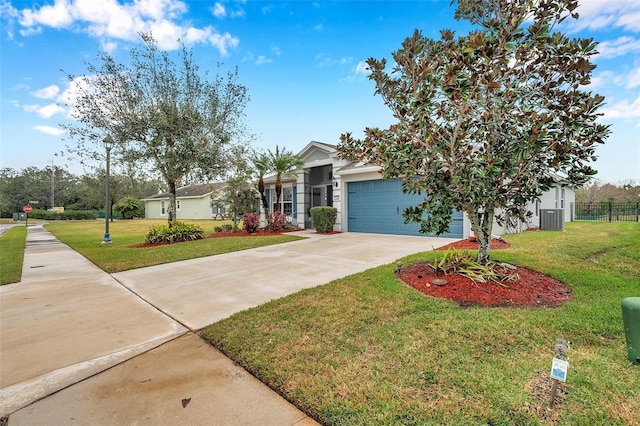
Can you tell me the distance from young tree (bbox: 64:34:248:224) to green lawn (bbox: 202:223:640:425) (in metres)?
9.92

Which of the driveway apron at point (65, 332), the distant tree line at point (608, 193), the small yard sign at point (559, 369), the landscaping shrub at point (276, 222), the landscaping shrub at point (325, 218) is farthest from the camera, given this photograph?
the distant tree line at point (608, 193)

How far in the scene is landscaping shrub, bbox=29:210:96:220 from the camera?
128 ft

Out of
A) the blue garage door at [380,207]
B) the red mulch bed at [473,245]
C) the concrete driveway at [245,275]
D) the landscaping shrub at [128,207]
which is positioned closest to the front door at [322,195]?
the blue garage door at [380,207]

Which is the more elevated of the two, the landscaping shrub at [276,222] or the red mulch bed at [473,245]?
the landscaping shrub at [276,222]

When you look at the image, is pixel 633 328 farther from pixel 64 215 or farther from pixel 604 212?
pixel 64 215

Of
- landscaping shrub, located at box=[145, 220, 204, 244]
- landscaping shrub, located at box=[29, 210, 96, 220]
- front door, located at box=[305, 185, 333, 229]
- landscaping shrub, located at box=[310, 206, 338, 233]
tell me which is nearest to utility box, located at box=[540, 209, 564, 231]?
landscaping shrub, located at box=[310, 206, 338, 233]

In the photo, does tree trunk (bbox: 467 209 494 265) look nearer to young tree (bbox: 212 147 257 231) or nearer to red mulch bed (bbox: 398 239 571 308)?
red mulch bed (bbox: 398 239 571 308)

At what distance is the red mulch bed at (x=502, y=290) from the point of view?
162 inches

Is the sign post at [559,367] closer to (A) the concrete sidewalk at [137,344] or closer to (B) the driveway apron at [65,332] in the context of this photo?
(A) the concrete sidewalk at [137,344]

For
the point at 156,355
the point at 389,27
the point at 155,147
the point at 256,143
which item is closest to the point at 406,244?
the point at 389,27

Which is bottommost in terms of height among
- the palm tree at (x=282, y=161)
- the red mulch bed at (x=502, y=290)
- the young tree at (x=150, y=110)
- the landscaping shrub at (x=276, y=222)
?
the red mulch bed at (x=502, y=290)

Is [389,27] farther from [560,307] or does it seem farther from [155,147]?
[155,147]

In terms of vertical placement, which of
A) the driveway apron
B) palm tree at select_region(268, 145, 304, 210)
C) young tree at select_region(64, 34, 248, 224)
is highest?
young tree at select_region(64, 34, 248, 224)

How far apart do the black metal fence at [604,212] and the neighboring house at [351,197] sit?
4362 mm
